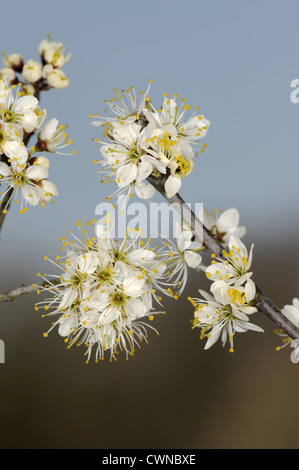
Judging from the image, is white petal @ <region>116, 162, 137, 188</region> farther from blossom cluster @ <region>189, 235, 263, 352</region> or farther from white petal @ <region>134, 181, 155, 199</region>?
blossom cluster @ <region>189, 235, 263, 352</region>

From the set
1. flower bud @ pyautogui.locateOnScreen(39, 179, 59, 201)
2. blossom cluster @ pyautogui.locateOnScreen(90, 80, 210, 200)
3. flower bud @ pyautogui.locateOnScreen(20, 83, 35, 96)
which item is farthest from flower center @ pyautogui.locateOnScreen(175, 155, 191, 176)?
flower bud @ pyautogui.locateOnScreen(20, 83, 35, 96)

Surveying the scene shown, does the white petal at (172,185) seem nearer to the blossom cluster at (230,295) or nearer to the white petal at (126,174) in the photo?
the white petal at (126,174)

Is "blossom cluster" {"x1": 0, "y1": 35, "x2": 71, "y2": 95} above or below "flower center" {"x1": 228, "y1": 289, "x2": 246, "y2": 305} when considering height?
above

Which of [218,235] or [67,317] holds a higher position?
[218,235]

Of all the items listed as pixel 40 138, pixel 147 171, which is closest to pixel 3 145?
pixel 40 138

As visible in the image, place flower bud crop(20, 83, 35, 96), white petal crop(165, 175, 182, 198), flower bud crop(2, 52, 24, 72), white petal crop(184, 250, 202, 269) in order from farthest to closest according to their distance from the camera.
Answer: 1. flower bud crop(2, 52, 24, 72)
2. flower bud crop(20, 83, 35, 96)
3. white petal crop(184, 250, 202, 269)
4. white petal crop(165, 175, 182, 198)

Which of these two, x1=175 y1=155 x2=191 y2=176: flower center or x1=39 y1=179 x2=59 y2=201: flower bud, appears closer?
x1=175 y1=155 x2=191 y2=176: flower center

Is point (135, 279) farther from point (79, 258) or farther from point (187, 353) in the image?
point (187, 353)

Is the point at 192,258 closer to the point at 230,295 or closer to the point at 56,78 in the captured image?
the point at 230,295
